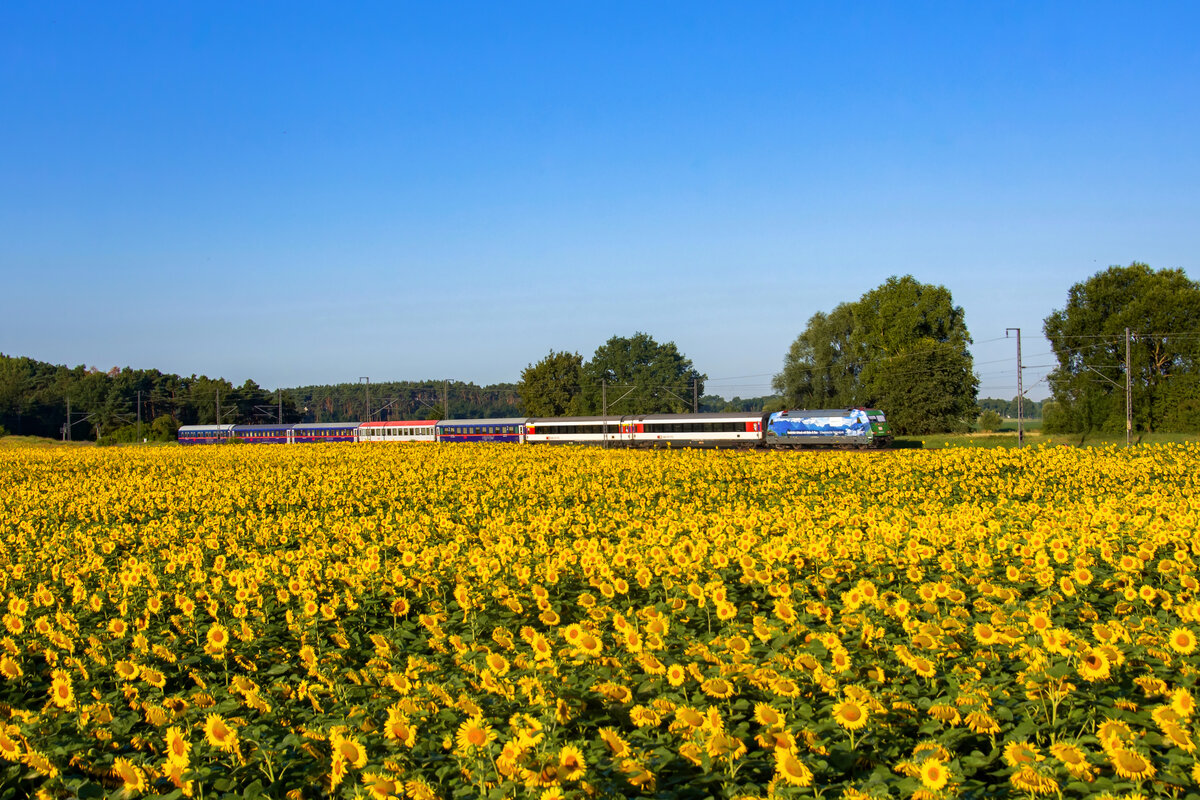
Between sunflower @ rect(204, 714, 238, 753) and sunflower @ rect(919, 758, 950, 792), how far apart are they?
3075 millimetres

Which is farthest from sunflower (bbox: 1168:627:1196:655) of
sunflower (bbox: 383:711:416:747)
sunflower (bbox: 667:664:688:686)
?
sunflower (bbox: 383:711:416:747)

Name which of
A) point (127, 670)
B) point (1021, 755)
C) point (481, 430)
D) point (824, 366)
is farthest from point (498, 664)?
point (824, 366)

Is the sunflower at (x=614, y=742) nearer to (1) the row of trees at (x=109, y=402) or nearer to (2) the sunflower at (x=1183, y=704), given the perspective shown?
(2) the sunflower at (x=1183, y=704)

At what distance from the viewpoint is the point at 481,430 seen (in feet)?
200

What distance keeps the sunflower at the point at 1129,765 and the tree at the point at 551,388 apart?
309 ft

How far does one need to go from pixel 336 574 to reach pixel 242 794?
3.80 meters

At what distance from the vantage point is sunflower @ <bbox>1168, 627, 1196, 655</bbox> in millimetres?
4785

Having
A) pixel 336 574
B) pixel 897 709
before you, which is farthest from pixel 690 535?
pixel 897 709

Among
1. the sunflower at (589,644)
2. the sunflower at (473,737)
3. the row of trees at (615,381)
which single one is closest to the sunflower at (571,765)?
the sunflower at (473,737)

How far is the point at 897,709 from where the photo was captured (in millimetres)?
4449

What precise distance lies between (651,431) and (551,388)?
4550 centimetres

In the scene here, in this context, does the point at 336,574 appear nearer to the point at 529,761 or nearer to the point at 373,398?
the point at 529,761

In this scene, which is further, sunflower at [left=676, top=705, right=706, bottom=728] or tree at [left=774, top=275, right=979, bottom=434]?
tree at [left=774, top=275, right=979, bottom=434]

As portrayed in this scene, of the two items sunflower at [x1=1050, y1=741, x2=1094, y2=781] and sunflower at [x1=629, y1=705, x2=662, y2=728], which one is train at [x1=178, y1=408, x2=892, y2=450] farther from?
sunflower at [x1=1050, y1=741, x2=1094, y2=781]
